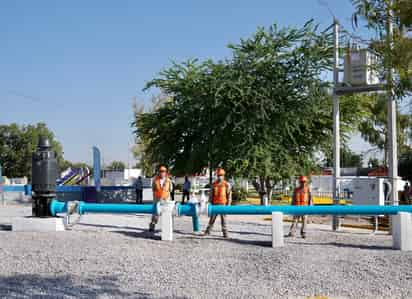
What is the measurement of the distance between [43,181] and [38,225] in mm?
1096

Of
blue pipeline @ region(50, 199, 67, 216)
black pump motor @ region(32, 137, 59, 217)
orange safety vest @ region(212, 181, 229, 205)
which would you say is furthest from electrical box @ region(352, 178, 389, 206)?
black pump motor @ region(32, 137, 59, 217)

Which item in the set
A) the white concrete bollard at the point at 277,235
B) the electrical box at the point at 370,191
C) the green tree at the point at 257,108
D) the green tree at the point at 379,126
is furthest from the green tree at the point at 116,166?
the white concrete bollard at the point at 277,235

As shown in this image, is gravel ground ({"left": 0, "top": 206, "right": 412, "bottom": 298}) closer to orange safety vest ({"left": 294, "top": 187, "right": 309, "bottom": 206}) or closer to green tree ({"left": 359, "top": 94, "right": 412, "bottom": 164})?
orange safety vest ({"left": 294, "top": 187, "right": 309, "bottom": 206})

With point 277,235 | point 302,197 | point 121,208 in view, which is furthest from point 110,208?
point 302,197

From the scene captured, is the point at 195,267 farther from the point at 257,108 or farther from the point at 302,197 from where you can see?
→ the point at 257,108

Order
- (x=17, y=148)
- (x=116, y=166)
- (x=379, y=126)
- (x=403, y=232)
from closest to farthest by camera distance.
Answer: (x=403, y=232)
(x=379, y=126)
(x=17, y=148)
(x=116, y=166)

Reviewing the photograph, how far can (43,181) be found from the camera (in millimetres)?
12586

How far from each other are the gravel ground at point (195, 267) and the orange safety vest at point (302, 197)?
3.93 feet

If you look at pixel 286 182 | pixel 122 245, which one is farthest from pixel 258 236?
pixel 286 182

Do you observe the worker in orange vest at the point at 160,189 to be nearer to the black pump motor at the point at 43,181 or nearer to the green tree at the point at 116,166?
the black pump motor at the point at 43,181

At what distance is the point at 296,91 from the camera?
981 inches

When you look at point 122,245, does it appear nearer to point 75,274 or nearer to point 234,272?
point 75,274

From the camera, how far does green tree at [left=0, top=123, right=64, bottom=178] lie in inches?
3378

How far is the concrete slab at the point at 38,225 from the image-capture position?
481 inches
